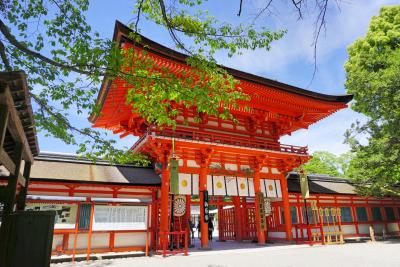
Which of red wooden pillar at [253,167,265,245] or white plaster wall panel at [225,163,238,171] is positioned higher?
white plaster wall panel at [225,163,238,171]

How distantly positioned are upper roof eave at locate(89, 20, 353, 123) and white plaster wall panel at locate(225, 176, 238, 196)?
487 centimetres

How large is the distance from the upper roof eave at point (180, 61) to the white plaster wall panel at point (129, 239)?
515 centimetres

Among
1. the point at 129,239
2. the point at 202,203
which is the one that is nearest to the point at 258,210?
the point at 202,203

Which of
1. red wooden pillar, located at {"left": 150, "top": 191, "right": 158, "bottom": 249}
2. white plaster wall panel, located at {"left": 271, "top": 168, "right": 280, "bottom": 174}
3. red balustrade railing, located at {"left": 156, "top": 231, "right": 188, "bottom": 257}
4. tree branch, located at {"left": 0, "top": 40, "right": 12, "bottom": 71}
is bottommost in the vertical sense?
red balustrade railing, located at {"left": 156, "top": 231, "right": 188, "bottom": 257}

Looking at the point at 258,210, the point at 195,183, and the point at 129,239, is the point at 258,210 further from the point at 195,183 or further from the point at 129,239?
the point at 129,239

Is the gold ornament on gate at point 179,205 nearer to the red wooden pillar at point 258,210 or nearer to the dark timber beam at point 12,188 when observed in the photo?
Answer: the red wooden pillar at point 258,210

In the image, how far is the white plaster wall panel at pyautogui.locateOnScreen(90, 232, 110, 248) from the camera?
10.6 meters

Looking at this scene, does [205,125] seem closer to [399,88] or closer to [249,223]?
[249,223]

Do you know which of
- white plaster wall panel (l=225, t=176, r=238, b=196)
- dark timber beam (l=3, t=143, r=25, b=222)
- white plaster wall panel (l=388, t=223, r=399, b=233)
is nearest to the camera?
dark timber beam (l=3, t=143, r=25, b=222)

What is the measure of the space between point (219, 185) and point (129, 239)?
15.4 feet

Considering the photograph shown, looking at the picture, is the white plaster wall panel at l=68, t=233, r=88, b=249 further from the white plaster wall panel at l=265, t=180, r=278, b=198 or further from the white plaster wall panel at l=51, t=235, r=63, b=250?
the white plaster wall panel at l=265, t=180, r=278, b=198

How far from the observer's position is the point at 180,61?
10938mm

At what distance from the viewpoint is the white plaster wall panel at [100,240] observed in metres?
10.6

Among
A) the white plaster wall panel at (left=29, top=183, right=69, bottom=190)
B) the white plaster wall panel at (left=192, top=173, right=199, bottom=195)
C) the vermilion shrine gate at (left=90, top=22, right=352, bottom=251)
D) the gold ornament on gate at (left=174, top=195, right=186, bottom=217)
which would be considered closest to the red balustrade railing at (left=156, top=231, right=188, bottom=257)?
the vermilion shrine gate at (left=90, top=22, right=352, bottom=251)
